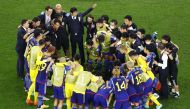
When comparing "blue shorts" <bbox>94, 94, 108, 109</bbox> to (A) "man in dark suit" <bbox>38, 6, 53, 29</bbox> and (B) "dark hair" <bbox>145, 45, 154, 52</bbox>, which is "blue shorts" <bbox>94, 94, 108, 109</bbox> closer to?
(B) "dark hair" <bbox>145, 45, 154, 52</bbox>

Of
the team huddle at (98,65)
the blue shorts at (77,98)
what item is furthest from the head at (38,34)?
the blue shorts at (77,98)

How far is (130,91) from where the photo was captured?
11.6 m

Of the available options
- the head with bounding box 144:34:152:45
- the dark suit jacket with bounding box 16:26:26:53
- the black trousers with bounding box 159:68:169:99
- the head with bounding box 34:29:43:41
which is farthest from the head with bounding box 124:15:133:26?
the dark suit jacket with bounding box 16:26:26:53

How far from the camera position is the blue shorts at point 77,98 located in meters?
11.4

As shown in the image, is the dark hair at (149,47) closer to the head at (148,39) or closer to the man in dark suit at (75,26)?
the head at (148,39)

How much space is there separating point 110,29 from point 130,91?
121 inches

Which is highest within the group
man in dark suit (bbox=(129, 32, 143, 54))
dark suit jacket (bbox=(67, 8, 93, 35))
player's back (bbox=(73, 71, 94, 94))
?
dark suit jacket (bbox=(67, 8, 93, 35))

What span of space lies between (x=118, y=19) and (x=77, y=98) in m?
9.51

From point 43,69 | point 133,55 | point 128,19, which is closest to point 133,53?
point 133,55

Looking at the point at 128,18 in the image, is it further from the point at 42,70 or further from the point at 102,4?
the point at 102,4

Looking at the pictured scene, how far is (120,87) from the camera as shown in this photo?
436 inches

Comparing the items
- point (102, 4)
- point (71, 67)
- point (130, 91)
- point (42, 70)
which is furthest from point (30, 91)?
point (102, 4)

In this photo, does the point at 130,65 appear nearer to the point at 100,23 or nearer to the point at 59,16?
the point at 100,23

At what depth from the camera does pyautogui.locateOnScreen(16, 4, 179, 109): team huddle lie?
11484 millimetres
